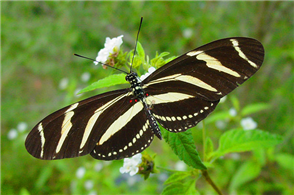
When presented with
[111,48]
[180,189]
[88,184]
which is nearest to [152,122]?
[180,189]

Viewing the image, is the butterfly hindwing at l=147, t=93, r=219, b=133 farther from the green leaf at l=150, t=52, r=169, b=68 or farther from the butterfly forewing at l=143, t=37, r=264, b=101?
the green leaf at l=150, t=52, r=169, b=68

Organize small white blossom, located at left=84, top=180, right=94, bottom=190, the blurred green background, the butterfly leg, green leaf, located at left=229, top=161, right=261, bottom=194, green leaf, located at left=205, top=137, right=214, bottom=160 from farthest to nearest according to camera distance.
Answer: small white blossom, located at left=84, top=180, right=94, bottom=190, the blurred green background, green leaf, located at left=229, top=161, right=261, bottom=194, green leaf, located at left=205, top=137, right=214, bottom=160, the butterfly leg

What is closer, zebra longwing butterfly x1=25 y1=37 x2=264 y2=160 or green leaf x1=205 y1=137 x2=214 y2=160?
zebra longwing butterfly x1=25 y1=37 x2=264 y2=160

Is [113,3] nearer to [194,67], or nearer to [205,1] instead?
[205,1]

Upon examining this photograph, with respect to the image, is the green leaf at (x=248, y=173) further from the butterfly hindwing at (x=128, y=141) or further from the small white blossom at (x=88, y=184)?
the small white blossom at (x=88, y=184)

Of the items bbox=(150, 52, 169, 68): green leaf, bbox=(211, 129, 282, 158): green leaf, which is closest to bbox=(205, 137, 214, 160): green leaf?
bbox=(211, 129, 282, 158): green leaf

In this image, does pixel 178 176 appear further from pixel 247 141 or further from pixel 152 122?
pixel 247 141
